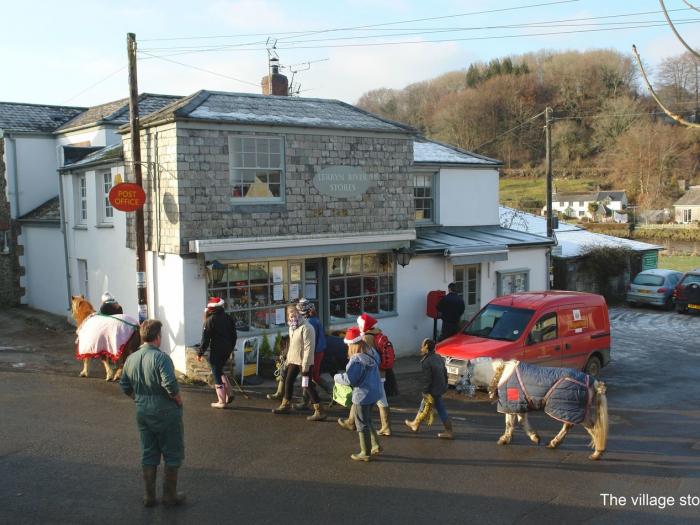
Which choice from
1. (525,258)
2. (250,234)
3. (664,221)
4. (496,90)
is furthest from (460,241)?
(496,90)

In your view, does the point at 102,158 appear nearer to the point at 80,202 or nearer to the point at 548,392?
the point at 80,202

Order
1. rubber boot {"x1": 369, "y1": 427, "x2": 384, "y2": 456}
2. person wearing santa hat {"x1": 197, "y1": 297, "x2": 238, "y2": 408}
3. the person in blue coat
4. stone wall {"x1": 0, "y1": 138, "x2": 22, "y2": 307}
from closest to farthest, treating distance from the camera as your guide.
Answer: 1. the person in blue coat
2. rubber boot {"x1": 369, "y1": 427, "x2": 384, "y2": 456}
3. person wearing santa hat {"x1": 197, "y1": 297, "x2": 238, "y2": 408}
4. stone wall {"x1": 0, "y1": 138, "x2": 22, "y2": 307}

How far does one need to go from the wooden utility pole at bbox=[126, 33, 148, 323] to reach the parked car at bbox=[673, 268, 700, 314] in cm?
1914

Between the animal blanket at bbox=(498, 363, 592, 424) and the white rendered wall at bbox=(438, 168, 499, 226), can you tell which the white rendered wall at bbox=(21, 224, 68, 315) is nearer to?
the white rendered wall at bbox=(438, 168, 499, 226)

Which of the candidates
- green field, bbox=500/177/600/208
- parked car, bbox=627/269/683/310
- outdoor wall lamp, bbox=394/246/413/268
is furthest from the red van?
green field, bbox=500/177/600/208

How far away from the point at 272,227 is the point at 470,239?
631 cm

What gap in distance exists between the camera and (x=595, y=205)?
70.6 m

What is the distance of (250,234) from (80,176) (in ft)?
22.1

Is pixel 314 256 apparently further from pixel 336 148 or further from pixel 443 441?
pixel 443 441

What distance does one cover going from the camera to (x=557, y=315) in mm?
13070

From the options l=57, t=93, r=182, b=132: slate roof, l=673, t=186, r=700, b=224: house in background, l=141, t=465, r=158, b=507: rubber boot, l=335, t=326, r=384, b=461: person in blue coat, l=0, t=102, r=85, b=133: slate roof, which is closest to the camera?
l=141, t=465, r=158, b=507: rubber boot

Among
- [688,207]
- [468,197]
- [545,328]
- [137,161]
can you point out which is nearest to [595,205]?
[688,207]

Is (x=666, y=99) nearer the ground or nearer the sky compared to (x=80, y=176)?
nearer the sky

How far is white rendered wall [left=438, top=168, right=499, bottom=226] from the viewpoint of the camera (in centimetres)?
1916
